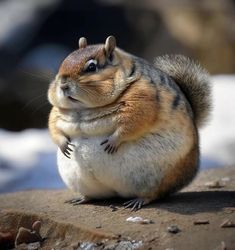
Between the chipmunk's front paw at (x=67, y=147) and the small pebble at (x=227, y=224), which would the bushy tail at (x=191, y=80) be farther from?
the small pebble at (x=227, y=224)

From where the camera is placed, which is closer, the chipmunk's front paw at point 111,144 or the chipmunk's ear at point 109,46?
the chipmunk's front paw at point 111,144

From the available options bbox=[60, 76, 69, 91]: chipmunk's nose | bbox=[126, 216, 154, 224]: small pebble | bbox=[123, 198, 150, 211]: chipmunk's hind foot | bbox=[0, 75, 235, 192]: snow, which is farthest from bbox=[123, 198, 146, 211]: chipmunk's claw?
bbox=[0, 75, 235, 192]: snow

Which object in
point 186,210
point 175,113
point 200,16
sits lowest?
point 186,210

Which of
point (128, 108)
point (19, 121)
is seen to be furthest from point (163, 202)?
point (19, 121)

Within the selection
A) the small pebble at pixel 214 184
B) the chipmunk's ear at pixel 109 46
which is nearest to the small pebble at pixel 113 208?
the chipmunk's ear at pixel 109 46

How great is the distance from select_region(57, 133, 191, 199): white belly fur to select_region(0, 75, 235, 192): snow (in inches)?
102

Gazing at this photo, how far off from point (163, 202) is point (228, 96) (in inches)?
232

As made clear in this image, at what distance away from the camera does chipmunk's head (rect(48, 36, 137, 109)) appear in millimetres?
6340

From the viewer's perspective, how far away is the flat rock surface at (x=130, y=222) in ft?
19.4

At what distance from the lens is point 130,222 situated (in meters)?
6.30

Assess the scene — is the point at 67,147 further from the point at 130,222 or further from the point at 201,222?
the point at 201,222

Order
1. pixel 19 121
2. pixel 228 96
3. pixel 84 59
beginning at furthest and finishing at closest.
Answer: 1. pixel 19 121
2. pixel 228 96
3. pixel 84 59

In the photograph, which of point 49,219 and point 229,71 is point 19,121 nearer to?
point 229,71

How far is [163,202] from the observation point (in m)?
6.75
